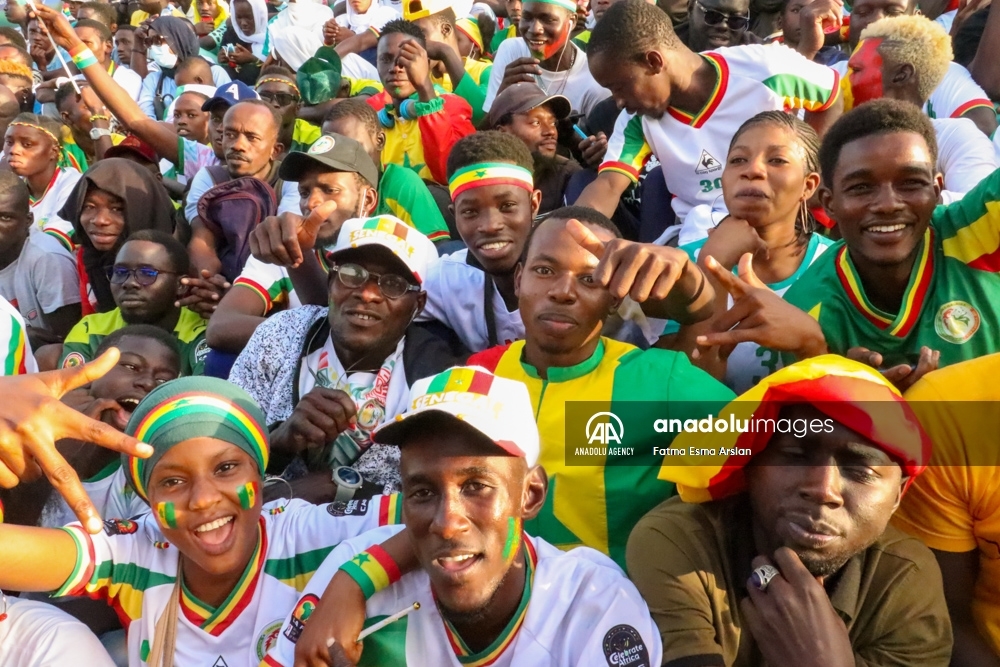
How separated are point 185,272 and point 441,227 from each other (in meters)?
1.32

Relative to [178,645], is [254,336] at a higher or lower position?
higher

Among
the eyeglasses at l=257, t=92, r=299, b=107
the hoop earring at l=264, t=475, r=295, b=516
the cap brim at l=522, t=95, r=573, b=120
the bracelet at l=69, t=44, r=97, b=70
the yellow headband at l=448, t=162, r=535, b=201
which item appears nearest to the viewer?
the hoop earring at l=264, t=475, r=295, b=516

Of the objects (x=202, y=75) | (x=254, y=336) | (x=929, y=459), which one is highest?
(x=202, y=75)

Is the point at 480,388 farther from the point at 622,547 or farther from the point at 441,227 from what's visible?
the point at 441,227

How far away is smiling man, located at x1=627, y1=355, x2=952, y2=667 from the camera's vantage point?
2.21 meters

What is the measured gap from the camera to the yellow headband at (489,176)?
405 cm

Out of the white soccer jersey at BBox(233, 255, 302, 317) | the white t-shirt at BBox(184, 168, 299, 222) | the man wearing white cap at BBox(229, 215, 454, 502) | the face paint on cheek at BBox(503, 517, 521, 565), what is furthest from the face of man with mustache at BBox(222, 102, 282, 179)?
the face paint on cheek at BBox(503, 517, 521, 565)

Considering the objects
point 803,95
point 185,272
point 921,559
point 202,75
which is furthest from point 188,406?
point 202,75

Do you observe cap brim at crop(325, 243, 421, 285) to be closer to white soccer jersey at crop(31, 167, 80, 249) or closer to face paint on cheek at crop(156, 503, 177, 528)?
face paint on cheek at crop(156, 503, 177, 528)

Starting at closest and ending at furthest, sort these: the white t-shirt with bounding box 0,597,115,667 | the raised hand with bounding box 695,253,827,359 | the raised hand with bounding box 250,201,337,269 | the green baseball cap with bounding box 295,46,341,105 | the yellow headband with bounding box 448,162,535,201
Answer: the white t-shirt with bounding box 0,597,115,667
the raised hand with bounding box 695,253,827,359
the raised hand with bounding box 250,201,337,269
the yellow headband with bounding box 448,162,535,201
the green baseball cap with bounding box 295,46,341,105

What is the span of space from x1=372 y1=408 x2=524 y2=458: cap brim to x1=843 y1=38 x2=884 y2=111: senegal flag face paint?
3012mm

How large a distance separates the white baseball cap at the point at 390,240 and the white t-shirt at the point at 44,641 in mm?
1556

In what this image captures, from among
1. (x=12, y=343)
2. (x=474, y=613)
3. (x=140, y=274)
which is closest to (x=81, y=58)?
(x=140, y=274)

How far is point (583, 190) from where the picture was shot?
15.5ft
